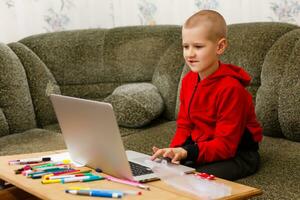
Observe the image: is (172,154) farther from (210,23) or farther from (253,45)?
(253,45)

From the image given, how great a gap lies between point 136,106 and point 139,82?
0.33 meters

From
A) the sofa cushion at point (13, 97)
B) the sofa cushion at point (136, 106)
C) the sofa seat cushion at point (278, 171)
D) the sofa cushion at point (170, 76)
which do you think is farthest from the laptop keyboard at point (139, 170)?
the sofa cushion at point (13, 97)

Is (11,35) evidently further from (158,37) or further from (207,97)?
(207,97)

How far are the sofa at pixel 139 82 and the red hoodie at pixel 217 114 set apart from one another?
146 millimetres

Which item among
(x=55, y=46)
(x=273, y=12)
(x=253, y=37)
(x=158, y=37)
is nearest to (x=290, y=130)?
(x=253, y=37)

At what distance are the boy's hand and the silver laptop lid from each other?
156 mm

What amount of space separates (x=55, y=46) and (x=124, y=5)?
1.93 feet

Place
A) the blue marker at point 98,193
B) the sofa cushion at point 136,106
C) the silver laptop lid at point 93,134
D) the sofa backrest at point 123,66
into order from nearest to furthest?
the blue marker at point 98,193 < the silver laptop lid at point 93,134 < the sofa backrest at point 123,66 < the sofa cushion at point 136,106

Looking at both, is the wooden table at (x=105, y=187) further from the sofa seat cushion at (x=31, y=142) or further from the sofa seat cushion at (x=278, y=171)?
the sofa seat cushion at (x=31, y=142)

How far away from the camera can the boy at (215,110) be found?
5.63 ft

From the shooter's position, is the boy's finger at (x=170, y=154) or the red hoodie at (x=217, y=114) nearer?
the boy's finger at (x=170, y=154)

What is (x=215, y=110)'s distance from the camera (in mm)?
1776

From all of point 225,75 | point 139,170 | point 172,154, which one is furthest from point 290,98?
point 139,170

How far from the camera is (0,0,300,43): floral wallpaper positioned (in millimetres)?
2760
